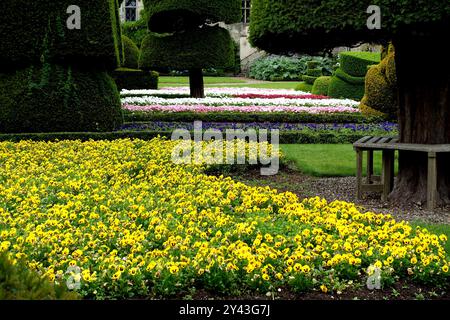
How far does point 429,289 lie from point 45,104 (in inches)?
328

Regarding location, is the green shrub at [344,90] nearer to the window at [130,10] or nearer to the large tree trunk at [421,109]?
the large tree trunk at [421,109]

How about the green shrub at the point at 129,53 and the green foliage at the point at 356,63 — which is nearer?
the green foliage at the point at 356,63

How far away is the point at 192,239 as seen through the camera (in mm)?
4984

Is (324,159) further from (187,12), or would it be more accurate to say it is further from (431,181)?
(187,12)

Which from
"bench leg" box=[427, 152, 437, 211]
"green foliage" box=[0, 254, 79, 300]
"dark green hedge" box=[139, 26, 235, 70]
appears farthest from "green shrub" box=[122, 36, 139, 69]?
"green foliage" box=[0, 254, 79, 300]

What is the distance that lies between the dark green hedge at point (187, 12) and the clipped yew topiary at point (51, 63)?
251 inches

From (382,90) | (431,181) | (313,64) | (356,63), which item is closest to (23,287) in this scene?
(431,181)

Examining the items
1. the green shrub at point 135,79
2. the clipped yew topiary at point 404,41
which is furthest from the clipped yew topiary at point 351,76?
the clipped yew topiary at point 404,41

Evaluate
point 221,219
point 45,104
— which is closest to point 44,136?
point 45,104

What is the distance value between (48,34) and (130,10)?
88.6 ft

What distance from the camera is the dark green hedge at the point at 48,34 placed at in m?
11.2

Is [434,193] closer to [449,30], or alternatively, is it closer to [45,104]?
[449,30]

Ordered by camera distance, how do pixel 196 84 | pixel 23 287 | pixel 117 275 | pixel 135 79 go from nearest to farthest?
pixel 23 287
pixel 117 275
pixel 196 84
pixel 135 79

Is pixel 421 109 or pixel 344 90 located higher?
pixel 421 109
